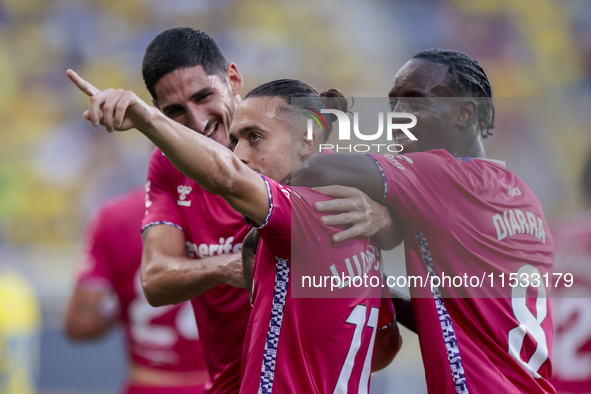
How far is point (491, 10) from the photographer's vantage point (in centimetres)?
970

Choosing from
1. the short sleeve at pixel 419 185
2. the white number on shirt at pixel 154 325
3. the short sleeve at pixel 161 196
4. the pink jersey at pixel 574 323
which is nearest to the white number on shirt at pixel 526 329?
the short sleeve at pixel 419 185

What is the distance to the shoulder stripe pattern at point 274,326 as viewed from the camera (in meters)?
1.71

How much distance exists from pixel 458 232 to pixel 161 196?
50.5 inches

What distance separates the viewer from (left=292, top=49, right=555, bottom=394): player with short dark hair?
1887 mm

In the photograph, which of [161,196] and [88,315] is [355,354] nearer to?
[161,196]

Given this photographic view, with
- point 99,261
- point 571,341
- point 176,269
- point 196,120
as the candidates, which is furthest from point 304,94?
point 571,341

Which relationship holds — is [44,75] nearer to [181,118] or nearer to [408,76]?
[181,118]

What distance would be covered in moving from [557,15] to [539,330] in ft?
29.7

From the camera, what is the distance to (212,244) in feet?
8.09

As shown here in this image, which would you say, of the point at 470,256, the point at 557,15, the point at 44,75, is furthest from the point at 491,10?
the point at 470,256

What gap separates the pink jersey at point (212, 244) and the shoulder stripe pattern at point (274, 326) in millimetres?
668

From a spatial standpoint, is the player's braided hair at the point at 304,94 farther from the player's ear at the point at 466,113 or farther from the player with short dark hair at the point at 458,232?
the player's ear at the point at 466,113

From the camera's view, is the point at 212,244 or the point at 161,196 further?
the point at 161,196

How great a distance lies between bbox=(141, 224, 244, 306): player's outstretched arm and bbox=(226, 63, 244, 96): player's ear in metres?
0.75
